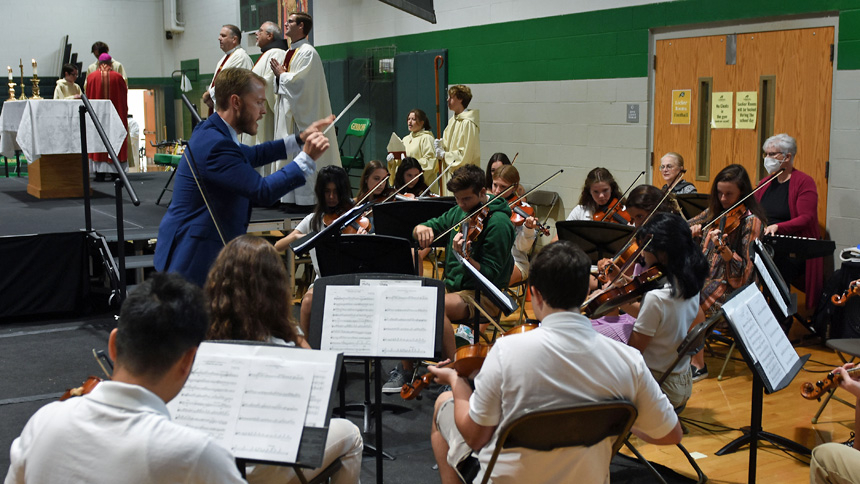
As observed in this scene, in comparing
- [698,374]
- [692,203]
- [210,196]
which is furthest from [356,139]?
[210,196]

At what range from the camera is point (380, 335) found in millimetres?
2875

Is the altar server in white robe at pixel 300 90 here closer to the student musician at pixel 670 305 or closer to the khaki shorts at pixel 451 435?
the student musician at pixel 670 305

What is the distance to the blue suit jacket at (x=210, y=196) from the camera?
3.39 m

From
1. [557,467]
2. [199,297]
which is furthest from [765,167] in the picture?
[199,297]

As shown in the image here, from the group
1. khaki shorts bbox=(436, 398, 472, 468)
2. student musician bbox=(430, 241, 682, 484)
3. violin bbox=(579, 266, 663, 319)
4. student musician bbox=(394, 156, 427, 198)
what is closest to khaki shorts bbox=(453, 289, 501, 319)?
violin bbox=(579, 266, 663, 319)

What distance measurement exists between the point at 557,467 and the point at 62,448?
1273mm

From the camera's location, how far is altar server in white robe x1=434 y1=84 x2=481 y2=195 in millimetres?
7867

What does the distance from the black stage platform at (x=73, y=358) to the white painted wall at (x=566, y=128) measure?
8.22 ft

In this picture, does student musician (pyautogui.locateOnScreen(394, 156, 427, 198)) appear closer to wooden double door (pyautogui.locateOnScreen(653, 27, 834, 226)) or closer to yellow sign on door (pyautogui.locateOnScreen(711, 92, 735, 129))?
wooden double door (pyautogui.locateOnScreen(653, 27, 834, 226))

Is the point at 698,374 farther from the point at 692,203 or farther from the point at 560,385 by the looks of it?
the point at 560,385

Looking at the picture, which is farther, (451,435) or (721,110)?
(721,110)

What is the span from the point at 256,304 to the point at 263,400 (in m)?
0.50

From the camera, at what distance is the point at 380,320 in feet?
9.52

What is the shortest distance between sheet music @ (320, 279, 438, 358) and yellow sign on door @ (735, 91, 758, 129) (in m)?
3.98
